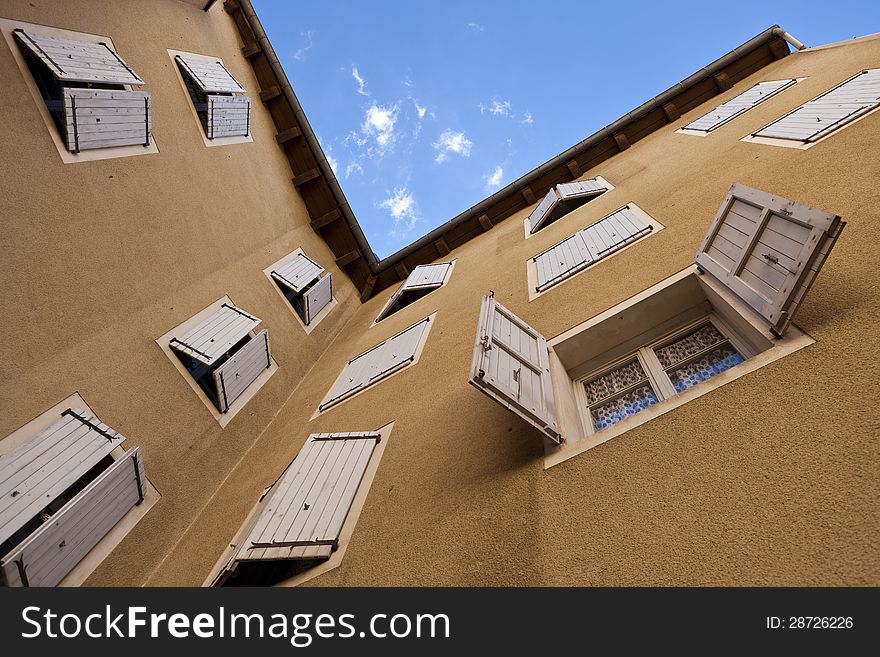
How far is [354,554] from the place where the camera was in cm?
315

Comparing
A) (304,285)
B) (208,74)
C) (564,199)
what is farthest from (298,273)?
(564,199)

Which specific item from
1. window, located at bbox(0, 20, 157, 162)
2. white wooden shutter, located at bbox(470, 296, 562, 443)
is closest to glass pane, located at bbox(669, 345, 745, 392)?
white wooden shutter, located at bbox(470, 296, 562, 443)

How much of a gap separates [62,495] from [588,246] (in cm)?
532

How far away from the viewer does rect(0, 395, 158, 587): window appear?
3.18 meters

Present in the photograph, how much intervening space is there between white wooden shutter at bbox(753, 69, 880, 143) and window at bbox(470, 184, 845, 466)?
1806 millimetres

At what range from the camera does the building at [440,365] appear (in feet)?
6.97

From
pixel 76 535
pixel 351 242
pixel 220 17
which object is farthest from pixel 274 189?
pixel 76 535

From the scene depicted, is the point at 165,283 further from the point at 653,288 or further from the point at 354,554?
the point at 653,288

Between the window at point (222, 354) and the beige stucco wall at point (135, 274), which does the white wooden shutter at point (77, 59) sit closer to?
the beige stucco wall at point (135, 274)

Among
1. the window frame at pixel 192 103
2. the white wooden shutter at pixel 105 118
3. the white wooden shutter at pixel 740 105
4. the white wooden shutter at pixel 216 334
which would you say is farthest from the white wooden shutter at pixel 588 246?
the window frame at pixel 192 103

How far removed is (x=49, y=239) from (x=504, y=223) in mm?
7762

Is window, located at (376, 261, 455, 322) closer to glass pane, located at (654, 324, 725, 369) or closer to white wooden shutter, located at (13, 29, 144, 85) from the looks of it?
white wooden shutter, located at (13, 29, 144, 85)
